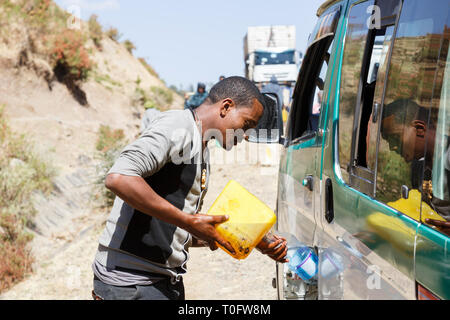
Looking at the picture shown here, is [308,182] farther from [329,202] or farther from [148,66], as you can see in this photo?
Answer: [148,66]

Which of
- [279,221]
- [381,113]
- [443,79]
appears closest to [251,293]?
[279,221]

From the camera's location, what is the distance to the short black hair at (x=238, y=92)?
2.30m

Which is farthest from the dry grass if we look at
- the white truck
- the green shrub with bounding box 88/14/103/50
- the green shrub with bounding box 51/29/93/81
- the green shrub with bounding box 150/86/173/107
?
the green shrub with bounding box 88/14/103/50

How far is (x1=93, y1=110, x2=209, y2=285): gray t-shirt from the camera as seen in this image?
7.03 ft

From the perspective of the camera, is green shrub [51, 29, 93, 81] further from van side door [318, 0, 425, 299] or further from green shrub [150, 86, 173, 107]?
van side door [318, 0, 425, 299]

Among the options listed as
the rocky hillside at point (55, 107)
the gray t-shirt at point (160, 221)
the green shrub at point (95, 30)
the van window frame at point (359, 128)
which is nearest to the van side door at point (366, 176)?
the van window frame at point (359, 128)

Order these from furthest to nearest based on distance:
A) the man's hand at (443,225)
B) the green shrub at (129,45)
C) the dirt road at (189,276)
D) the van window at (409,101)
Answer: the green shrub at (129,45) → the dirt road at (189,276) → the van window at (409,101) → the man's hand at (443,225)

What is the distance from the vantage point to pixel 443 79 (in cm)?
159

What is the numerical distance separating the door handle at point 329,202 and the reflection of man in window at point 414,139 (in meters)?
0.63

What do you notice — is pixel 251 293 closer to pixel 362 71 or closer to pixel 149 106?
pixel 362 71

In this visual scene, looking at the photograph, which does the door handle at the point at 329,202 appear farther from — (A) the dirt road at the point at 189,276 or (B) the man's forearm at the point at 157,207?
(A) the dirt road at the point at 189,276
